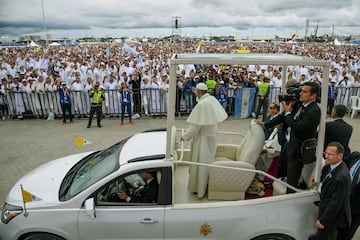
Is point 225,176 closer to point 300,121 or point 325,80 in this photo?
point 300,121

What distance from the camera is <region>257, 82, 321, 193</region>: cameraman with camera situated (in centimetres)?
385

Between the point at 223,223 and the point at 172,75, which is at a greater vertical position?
the point at 172,75

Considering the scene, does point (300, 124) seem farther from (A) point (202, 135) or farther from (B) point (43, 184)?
(B) point (43, 184)

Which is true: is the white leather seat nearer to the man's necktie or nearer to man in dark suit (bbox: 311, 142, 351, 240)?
the man's necktie

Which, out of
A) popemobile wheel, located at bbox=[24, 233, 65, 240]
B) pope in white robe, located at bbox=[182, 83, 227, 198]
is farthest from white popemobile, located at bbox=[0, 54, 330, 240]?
pope in white robe, located at bbox=[182, 83, 227, 198]

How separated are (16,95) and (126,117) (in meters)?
4.32

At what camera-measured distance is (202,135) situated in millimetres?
4262

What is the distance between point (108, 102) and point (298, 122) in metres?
9.25

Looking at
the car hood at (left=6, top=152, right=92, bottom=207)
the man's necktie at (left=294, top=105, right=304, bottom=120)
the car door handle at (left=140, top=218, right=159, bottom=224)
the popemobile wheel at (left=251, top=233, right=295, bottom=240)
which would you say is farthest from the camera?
the man's necktie at (left=294, top=105, right=304, bottom=120)

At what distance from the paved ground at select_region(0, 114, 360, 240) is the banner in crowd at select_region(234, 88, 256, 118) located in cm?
39

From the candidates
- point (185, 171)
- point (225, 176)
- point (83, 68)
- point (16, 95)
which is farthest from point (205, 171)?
point (83, 68)

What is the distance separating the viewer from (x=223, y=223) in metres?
3.69

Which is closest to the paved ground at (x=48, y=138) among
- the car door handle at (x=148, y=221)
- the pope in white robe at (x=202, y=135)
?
the car door handle at (x=148, y=221)

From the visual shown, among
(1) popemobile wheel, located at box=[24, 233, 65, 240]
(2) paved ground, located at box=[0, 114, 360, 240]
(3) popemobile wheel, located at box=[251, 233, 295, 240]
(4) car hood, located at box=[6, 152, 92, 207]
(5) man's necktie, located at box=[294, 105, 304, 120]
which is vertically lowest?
(2) paved ground, located at box=[0, 114, 360, 240]
